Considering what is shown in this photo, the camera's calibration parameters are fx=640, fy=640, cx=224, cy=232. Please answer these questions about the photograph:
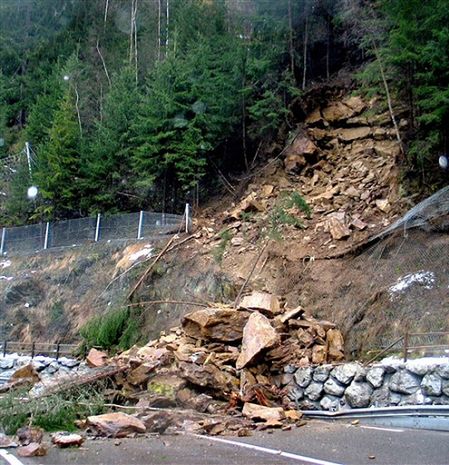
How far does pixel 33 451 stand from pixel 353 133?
1692 centimetres

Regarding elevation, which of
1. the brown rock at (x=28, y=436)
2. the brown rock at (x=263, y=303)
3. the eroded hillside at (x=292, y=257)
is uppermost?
the eroded hillside at (x=292, y=257)

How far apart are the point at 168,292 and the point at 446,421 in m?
11.1

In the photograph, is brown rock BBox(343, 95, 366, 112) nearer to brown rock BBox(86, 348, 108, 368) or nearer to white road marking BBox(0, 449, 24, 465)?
brown rock BBox(86, 348, 108, 368)

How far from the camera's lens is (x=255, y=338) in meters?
13.8

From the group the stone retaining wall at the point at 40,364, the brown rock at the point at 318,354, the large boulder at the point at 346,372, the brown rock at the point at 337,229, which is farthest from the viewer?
the stone retaining wall at the point at 40,364

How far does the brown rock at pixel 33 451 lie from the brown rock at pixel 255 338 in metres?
5.69

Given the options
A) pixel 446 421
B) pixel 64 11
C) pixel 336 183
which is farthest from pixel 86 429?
pixel 64 11

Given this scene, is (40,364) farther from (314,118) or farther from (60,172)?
(314,118)

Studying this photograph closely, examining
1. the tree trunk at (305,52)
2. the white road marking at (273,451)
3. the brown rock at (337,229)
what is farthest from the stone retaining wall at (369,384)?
the tree trunk at (305,52)

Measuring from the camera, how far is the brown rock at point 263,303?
14999 mm

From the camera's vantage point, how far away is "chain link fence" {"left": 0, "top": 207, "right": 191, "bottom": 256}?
2388cm

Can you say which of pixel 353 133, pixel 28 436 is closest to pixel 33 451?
pixel 28 436

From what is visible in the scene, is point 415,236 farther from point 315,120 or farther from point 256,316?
point 315,120

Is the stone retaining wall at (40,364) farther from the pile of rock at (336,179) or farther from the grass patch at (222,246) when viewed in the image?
the pile of rock at (336,179)
